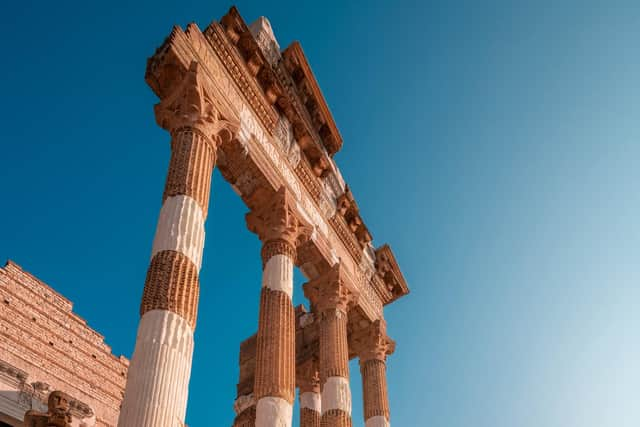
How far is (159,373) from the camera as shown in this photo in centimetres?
986

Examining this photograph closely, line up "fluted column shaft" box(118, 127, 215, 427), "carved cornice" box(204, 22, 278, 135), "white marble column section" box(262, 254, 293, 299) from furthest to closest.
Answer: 1. "carved cornice" box(204, 22, 278, 135)
2. "white marble column section" box(262, 254, 293, 299)
3. "fluted column shaft" box(118, 127, 215, 427)

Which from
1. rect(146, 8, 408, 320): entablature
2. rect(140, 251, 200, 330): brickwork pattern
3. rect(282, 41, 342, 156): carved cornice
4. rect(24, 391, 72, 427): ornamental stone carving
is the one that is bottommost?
rect(24, 391, 72, 427): ornamental stone carving

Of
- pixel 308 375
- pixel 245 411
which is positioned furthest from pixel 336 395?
pixel 245 411

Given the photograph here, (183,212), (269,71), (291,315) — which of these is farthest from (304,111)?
(183,212)

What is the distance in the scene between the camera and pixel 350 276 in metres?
20.1

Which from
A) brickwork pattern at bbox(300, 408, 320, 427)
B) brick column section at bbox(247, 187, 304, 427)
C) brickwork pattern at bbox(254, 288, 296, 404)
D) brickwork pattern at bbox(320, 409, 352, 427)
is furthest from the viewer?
brickwork pattern at bbox(300, 408, 320, 427)

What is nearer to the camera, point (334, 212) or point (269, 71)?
point (269, 71)

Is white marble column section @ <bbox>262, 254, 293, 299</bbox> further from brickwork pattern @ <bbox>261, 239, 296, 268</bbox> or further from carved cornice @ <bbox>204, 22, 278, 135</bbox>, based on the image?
carved cornice @ <bbox>204, 22, 278, 135</bbox>

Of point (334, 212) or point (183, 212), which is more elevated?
point (334, 212)

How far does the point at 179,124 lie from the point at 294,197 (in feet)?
15.1

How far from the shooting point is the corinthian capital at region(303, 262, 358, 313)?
18656 mm

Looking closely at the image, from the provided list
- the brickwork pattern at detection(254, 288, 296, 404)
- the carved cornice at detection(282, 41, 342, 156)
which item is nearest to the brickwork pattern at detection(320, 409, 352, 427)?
the brickwork pattern at detection(254, 288, 296, 404)

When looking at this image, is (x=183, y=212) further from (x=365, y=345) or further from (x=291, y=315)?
(x=365, y=345)

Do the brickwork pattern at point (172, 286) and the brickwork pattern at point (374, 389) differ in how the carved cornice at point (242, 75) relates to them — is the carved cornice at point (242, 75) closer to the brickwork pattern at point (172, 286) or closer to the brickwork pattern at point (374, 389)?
the brickwork pattern at point (172, 286)
